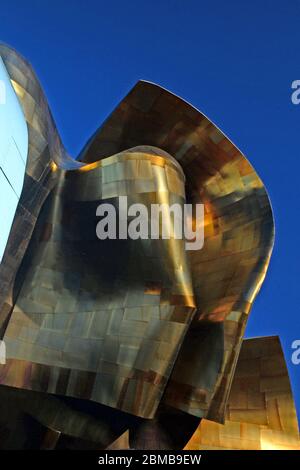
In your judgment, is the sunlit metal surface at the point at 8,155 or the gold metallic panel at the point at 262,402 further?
the gold metallic panel at the point at 262,402

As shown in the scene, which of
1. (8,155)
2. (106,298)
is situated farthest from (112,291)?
(8,155)

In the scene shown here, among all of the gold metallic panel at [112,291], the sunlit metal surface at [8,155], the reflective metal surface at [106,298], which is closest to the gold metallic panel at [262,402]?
the reflective metal surface at [106,298]

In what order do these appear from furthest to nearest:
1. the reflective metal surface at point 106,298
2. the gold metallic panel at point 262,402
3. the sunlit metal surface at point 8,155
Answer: the gold metallic panel at point 262,402 < the reflective metal surface at point 106,298 < the sunlit metal surface at point 8,155

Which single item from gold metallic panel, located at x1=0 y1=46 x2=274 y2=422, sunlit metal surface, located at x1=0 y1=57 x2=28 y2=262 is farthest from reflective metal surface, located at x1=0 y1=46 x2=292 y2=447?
sunlit metal surface, located at x1=0 y1=57 x2=28 y2=262

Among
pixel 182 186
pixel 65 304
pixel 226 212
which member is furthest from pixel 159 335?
pixel 226 212

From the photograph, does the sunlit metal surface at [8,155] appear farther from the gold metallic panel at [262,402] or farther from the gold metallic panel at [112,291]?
the gold metallic panel at [262,402]

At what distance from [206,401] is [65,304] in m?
4.08

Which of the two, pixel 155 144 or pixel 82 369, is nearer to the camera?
pixel 82 369

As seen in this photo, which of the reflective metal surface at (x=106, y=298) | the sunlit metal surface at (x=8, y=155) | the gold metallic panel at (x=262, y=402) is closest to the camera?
the sunlit metal surface at (x=8, y=155)

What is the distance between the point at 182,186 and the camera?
43.1 ft

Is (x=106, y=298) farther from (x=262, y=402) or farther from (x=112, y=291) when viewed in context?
(x=262, y=402)
